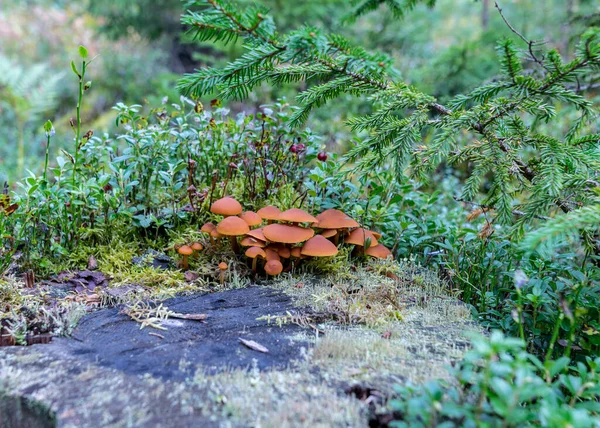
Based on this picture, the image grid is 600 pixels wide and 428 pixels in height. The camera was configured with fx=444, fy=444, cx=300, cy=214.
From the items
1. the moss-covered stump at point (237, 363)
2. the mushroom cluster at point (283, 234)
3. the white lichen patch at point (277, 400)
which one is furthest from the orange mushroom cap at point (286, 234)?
the white lichen patch at point (277, 400)

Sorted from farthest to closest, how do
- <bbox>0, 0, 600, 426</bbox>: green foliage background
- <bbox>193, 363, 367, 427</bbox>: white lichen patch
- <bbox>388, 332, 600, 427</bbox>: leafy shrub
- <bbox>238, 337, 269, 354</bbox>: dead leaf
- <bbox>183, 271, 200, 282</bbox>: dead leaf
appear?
<bbox>183, 271, 200, 282</bbox>: dead leaf
<bbox>238, 337, 269, 354</bbox>: dead leaf
<bbox>0, 0, 600, 426</bbox>: green foliage background
<bbox>193, 363, 367, 427</bbox>: white lichen patch
<bbox>388, 332, 600, 427</bbox>: leafy shrub

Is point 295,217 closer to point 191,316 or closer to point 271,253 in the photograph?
point 271,253

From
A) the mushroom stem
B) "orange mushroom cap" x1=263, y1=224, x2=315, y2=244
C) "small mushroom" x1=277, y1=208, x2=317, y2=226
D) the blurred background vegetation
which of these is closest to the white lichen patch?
"orange mushroom cap" x1=263, y1=224, x2=315, y2=244

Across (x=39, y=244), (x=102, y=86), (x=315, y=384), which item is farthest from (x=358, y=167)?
(x=102, y=86)

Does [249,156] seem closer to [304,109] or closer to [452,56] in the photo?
[304,109]

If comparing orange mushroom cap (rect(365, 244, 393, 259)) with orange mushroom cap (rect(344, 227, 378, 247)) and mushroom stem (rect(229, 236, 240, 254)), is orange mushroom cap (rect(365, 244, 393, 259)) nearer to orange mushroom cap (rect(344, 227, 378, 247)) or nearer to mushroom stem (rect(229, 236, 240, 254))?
orange mushroom cap (rect(344, 227, 378, 247))

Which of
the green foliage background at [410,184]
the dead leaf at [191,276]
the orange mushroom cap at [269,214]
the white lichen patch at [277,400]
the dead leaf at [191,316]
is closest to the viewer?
the white lichen patch at [277,400]

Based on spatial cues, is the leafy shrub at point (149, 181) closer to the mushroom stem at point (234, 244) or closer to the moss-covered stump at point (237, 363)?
the mushroom stem at point (234, 244)
